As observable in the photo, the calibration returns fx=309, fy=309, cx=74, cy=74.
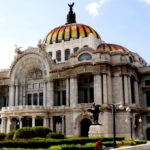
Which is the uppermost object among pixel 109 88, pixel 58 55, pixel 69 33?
pixel 69 33

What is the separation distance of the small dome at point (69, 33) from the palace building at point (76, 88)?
249mm

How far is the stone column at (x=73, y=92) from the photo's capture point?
62594mm

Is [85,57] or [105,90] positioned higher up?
[85,57]

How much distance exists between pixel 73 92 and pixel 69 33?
19.5 meters

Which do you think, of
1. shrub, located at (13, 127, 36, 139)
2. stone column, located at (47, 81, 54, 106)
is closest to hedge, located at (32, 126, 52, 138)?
shrub, located at (13, 127, 36, 139)

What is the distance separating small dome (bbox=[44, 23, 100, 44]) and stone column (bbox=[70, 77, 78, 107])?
16.0 metres

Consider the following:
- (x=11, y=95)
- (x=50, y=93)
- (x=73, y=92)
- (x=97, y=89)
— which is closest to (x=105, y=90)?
(x=97, y=89)

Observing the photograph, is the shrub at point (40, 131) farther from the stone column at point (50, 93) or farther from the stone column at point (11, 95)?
the stone column at point (11, 95)

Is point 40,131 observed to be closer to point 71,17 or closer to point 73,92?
point 73,92

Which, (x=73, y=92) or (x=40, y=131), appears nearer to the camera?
(x=40, y=131)

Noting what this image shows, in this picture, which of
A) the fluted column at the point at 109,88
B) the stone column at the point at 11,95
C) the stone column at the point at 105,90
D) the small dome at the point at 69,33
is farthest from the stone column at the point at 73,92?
the small dome at the point at 69,33

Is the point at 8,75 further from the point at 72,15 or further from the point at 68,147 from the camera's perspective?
the point at 68,147

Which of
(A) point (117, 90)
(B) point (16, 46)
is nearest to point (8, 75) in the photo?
(B) point (16, 46)

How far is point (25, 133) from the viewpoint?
4744 cm
